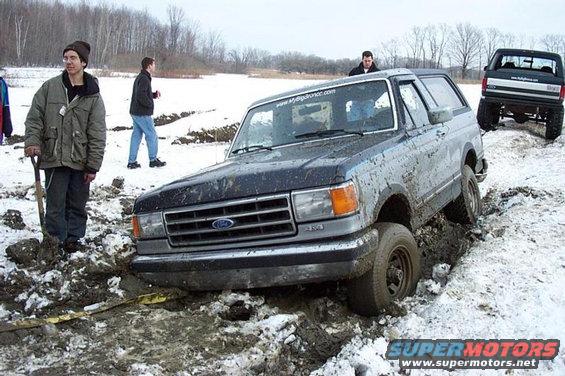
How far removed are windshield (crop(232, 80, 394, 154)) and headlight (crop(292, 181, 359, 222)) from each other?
1.18 meters

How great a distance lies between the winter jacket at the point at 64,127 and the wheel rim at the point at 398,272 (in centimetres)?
278

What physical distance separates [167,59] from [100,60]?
17.6 m

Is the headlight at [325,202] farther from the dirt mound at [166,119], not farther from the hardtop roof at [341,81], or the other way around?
the dirt mound at [166,119]

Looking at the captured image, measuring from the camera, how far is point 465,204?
530 cm

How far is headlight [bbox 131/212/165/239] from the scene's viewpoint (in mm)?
3562

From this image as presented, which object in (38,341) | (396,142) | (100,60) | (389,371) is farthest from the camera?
(100,60)

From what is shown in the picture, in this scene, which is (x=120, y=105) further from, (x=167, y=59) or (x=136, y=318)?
(x=167, y=59)

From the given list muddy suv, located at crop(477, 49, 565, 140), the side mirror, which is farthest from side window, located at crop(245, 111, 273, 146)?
muddy suv, located at crop(477, 49, 565, 140)

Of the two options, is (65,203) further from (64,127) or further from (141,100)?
(141,100)

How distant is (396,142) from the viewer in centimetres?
384

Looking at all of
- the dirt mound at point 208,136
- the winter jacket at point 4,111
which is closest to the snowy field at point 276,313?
the winter jacket at point 4,111

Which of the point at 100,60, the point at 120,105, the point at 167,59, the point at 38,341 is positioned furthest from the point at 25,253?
the point at 100,60

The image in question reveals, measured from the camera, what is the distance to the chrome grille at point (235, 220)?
3139 millimetres

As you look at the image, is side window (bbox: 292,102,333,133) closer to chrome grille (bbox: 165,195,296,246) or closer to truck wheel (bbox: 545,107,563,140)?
chrome grille (bbox: 165,195,296,246)
